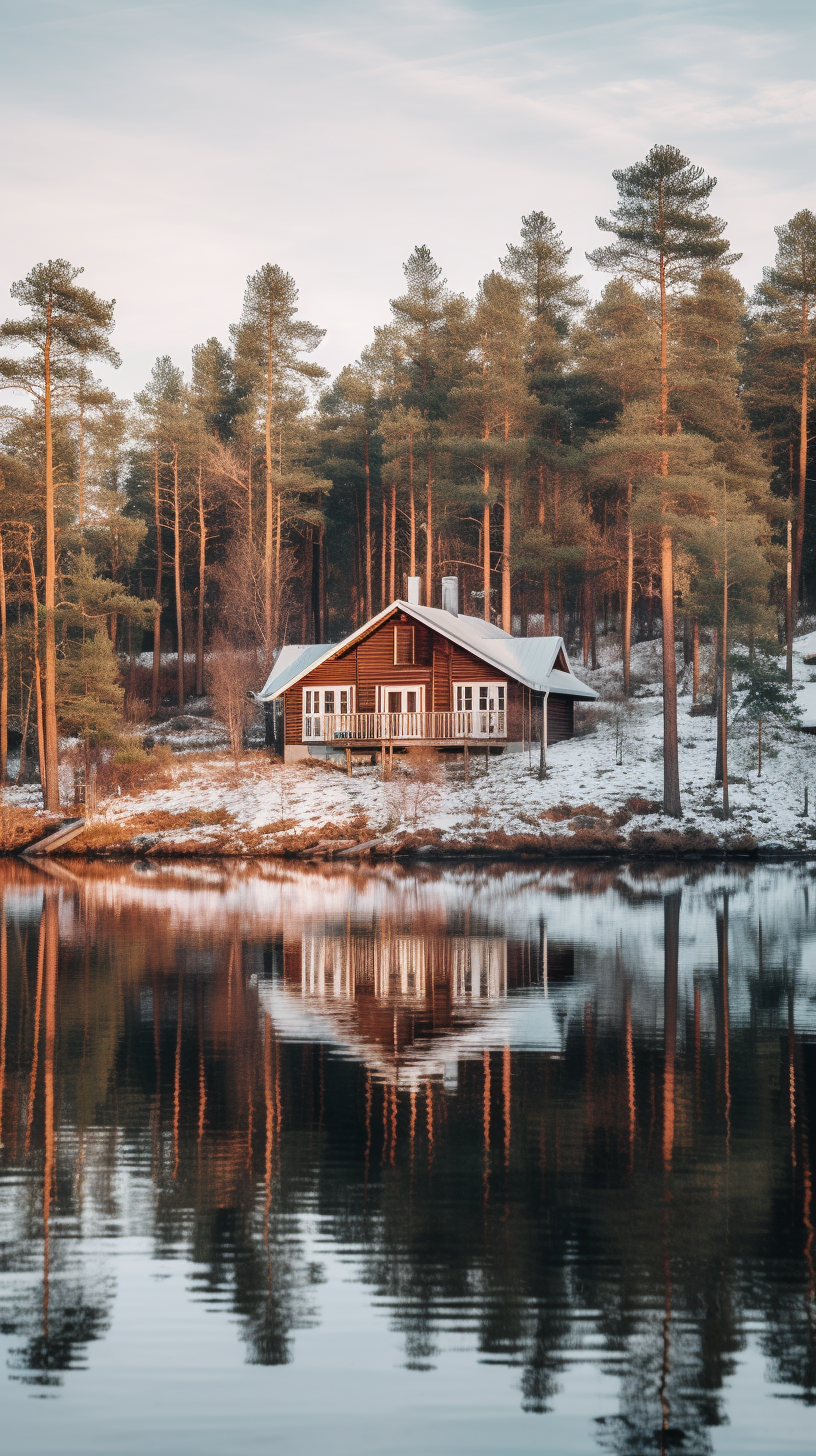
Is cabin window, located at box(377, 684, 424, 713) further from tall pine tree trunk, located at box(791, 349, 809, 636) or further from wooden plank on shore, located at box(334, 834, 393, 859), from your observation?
tall pine tree trunk, located at box(791, 349, 809, 636)

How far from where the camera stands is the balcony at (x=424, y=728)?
143ft

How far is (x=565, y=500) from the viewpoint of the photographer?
5606cm

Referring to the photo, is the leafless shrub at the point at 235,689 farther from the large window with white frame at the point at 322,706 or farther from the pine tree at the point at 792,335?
the pine tree at the point at 792,335

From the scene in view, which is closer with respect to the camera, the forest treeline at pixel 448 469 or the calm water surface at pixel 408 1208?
the calm water surface at pixel 408 1208

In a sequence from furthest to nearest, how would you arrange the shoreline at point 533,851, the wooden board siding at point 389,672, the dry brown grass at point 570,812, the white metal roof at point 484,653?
the wooden board siding at point 389,672 → the white metal roof at point 484,653 → the dry brown grass at point 570,812 → the shoreline at point 533,851

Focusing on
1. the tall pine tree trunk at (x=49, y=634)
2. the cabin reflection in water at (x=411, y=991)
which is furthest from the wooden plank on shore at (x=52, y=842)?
the cabin reflection in water at (x=411, y=991)

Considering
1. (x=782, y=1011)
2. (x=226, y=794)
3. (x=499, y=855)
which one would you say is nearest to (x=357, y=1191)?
(x=782, y=1011)

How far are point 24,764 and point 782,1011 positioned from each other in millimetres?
38553

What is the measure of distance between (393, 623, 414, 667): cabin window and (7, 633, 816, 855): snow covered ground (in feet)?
13.7

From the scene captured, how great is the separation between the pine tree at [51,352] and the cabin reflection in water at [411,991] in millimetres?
22280

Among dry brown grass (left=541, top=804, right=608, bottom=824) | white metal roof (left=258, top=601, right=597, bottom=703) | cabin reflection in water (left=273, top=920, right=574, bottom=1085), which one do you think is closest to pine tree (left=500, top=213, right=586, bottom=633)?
white metal roof (left=258, top=601, right=597, bottom=703)

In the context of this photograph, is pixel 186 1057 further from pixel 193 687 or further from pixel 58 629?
pixel 193 687

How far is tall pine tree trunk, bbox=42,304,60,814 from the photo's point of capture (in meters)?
40.0

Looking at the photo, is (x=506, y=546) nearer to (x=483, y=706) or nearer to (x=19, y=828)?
(x=483, y=706)
